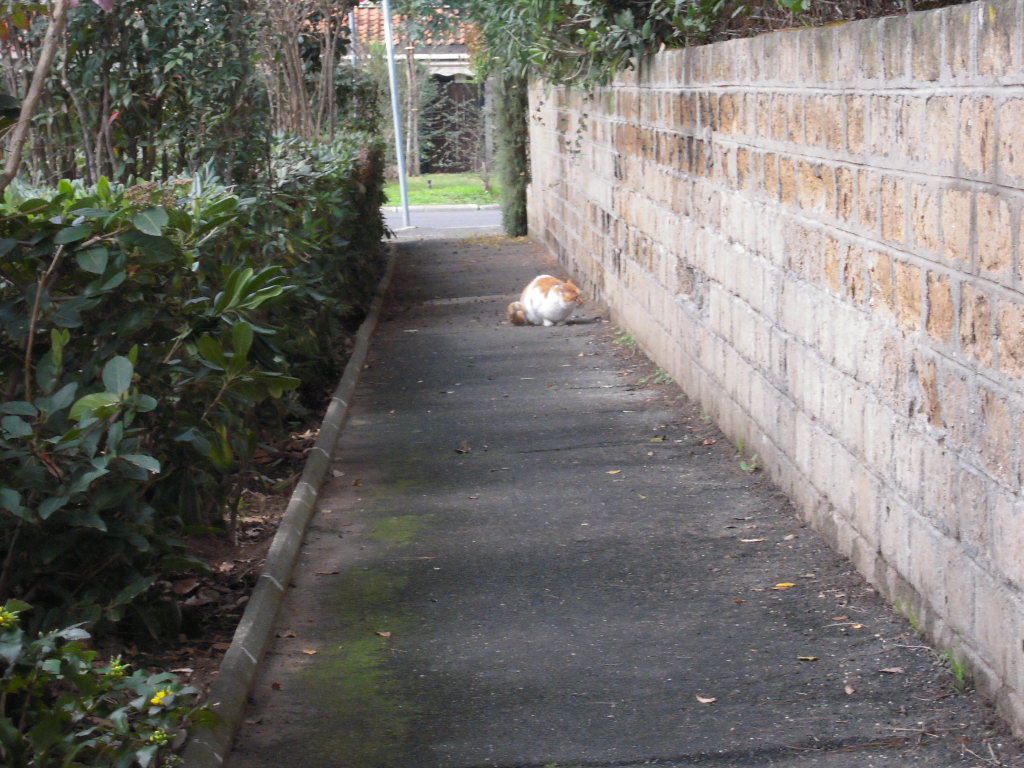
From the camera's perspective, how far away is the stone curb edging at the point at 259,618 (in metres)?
3.79

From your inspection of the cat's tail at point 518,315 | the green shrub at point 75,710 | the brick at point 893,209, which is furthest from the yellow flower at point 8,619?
the cat's tail at point 518,315

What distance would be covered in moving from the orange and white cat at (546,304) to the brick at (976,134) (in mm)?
8490

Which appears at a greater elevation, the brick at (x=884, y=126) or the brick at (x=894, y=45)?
the brick at (x=894, y=45)

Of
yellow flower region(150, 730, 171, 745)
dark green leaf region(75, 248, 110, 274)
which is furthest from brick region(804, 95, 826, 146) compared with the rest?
yellow flower region(150, 730, 171, 745)

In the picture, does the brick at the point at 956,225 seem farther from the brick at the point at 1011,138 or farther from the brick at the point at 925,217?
the brick at the point at 1011,138

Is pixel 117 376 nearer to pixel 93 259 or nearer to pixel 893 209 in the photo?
pixel 93 259

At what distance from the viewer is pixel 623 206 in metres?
11.3

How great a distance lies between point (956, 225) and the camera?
13.6ft

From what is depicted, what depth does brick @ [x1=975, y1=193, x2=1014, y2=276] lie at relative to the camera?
3.73 meters

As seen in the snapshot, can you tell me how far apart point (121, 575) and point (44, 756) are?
137 cm

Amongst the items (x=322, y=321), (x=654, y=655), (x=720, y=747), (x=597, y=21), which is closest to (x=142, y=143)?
(x=322, y=321)

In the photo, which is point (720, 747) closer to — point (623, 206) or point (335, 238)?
point (335, 238)

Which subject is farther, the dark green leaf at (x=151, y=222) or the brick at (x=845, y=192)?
the brick at (x=845, y=192)

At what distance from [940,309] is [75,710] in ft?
9.73
